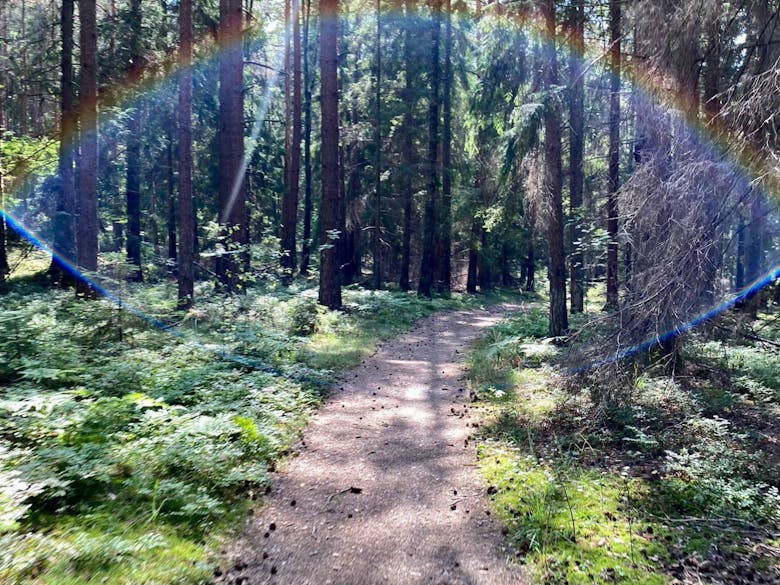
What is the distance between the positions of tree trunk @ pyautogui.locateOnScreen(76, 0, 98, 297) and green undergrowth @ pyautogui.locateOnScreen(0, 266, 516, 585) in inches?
109

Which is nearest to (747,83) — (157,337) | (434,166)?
(157,337)

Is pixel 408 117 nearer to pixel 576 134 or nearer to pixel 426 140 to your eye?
pixel 426 140

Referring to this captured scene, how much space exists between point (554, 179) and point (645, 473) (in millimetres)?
7812

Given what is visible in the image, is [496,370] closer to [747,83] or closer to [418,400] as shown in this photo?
A: [418,400]

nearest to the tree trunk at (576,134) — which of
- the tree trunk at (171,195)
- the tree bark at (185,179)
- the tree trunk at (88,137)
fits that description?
the tree bark at (185,179)

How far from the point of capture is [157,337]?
9.45m

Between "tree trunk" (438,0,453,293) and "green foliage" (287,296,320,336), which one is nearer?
"green foliage" (287,296,320,336)

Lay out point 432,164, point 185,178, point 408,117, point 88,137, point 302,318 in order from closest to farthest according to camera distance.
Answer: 1. point 302,318
2. point 88,137
3. point 185,178
4. point 432,164
5. point 408,117

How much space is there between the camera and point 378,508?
469cm

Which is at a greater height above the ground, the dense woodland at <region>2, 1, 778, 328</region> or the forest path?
the dense woodland at <region>2, 1, 778, 328</region>

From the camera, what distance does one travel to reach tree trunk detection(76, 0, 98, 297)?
41.2ft

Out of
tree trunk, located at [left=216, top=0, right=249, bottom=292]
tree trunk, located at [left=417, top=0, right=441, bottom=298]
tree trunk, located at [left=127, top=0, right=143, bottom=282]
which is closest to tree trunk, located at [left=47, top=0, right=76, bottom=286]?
tree trunk, located at [left=127, top=0, right=143, bottom=282]

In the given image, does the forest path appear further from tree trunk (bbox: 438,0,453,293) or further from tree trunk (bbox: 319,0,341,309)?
tree trunk (bbox: 438,0,453,293)

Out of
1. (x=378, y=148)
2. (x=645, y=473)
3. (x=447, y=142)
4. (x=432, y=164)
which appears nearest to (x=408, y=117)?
(x=378, y=148)
